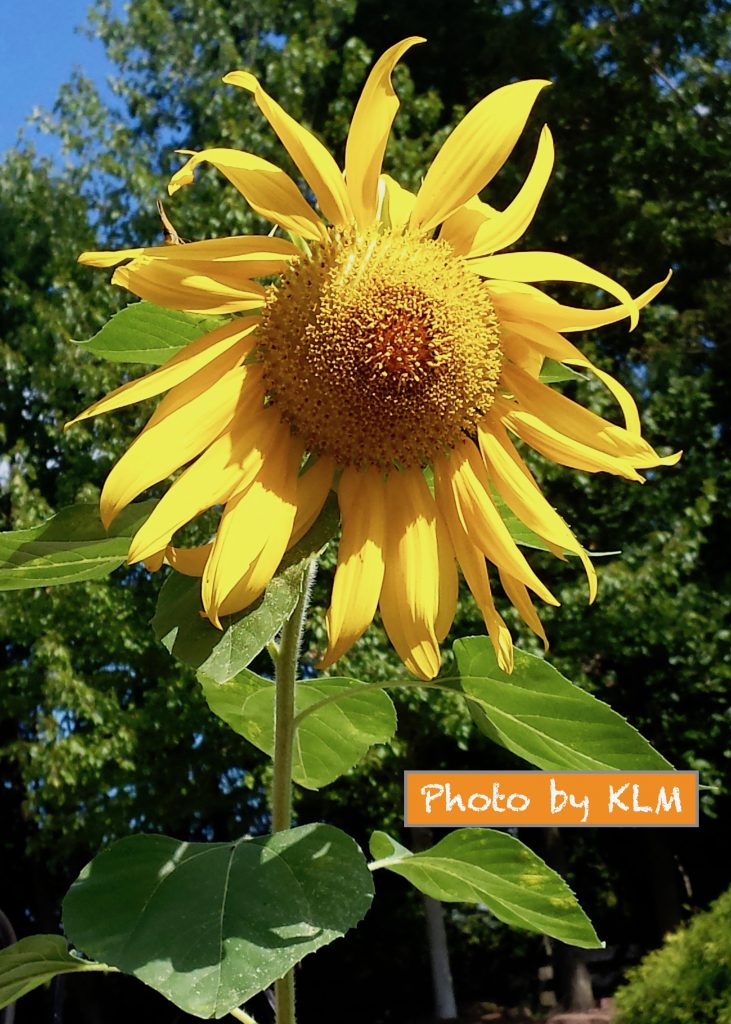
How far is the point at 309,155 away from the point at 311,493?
0.51ft

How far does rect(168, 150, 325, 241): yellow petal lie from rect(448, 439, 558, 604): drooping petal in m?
0.13

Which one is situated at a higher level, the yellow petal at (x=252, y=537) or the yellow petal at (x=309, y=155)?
the yellow petal at (x=309, y=155)

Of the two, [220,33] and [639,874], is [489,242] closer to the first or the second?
[220,33]

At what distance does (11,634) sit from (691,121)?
5.76m

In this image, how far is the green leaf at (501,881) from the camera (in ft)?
2.14

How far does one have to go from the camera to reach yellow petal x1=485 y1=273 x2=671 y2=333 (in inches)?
20.1

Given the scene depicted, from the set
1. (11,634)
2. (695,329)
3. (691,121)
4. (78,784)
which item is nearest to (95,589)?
(11,634)

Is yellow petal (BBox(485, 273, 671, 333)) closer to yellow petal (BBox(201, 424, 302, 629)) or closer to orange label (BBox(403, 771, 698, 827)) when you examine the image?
yellow petal (BBox(201, 424, 302, 629))

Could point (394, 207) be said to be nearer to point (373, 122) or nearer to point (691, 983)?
point (373, 122)

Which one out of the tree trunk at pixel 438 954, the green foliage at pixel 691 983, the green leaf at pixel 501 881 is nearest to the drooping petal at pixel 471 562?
the green leaf at pixel 501 881

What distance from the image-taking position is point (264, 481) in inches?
19.9

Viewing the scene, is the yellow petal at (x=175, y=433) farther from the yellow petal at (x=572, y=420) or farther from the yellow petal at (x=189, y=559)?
the yellow petal at (x=572, y=420)

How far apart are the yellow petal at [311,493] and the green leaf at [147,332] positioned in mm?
105

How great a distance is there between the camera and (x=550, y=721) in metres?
0.62
